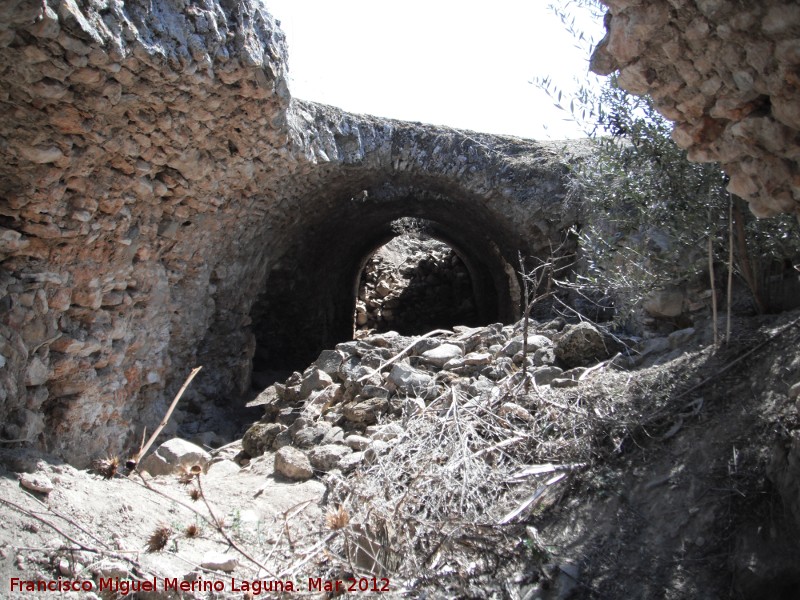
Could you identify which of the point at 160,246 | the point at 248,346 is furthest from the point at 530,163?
the point at 160,246

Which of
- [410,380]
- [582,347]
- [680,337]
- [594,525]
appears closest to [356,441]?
[410,380]

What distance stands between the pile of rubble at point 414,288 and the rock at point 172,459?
963 cm

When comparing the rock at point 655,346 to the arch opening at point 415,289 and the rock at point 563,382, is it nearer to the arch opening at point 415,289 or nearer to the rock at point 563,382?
the rock at point 563,382

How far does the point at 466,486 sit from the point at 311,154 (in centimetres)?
410

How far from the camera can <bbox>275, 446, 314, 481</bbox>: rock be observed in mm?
5023

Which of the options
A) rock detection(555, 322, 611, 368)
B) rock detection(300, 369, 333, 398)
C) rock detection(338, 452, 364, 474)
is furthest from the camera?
rock detection(300, 369, 333, 398)

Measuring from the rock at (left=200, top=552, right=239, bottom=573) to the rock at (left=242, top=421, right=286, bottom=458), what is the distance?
92.7 inches

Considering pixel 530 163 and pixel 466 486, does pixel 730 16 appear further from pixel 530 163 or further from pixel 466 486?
pixel 530 163

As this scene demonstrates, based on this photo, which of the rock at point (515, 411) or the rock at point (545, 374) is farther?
the rock at point (545, 374)

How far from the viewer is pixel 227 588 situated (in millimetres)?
3363

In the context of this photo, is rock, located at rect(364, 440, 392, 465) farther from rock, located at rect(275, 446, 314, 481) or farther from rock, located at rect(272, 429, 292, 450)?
rock, located at rect(272, 429, 292, 450)

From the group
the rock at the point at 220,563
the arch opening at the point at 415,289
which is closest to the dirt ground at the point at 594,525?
the rock at the point at 220,563

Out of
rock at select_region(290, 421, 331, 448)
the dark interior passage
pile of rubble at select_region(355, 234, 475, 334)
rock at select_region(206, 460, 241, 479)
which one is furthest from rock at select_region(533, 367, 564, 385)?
pile of rubble at select_region(355, 234, 475, 334)

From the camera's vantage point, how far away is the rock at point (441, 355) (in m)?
6.24
